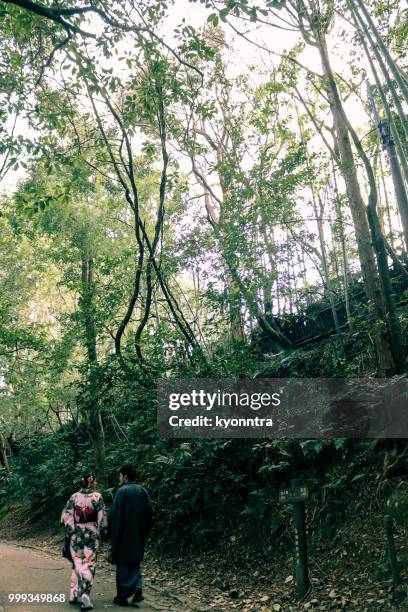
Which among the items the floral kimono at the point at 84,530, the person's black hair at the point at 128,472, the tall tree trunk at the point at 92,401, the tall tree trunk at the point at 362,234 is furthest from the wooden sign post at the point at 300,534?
the tall tree trunk at the point at 92,401

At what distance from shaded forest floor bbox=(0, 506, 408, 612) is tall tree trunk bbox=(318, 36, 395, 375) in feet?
9.28

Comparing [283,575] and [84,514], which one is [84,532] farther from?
Answer: [283,575]

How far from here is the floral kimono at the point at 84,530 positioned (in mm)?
5977

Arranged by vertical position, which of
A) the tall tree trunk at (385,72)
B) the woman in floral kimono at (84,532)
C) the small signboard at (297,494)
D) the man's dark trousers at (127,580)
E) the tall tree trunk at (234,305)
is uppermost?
the tall tree trunk at (385,72)

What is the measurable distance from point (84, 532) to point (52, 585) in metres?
1.48

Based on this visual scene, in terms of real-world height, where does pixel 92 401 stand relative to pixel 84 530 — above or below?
above

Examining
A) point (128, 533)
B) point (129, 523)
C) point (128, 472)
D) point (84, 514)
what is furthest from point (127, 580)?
point (128, 472)

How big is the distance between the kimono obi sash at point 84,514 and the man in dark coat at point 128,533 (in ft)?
0.76

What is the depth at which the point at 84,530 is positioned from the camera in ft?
20.4

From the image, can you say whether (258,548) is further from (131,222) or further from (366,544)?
(131,222)

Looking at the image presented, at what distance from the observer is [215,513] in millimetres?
8742

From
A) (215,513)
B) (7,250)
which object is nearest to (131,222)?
(7,250)

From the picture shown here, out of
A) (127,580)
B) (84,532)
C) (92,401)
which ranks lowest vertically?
(127,580)

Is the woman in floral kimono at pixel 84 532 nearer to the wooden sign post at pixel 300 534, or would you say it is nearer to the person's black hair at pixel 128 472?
the person's black hair at pixel 128 472
